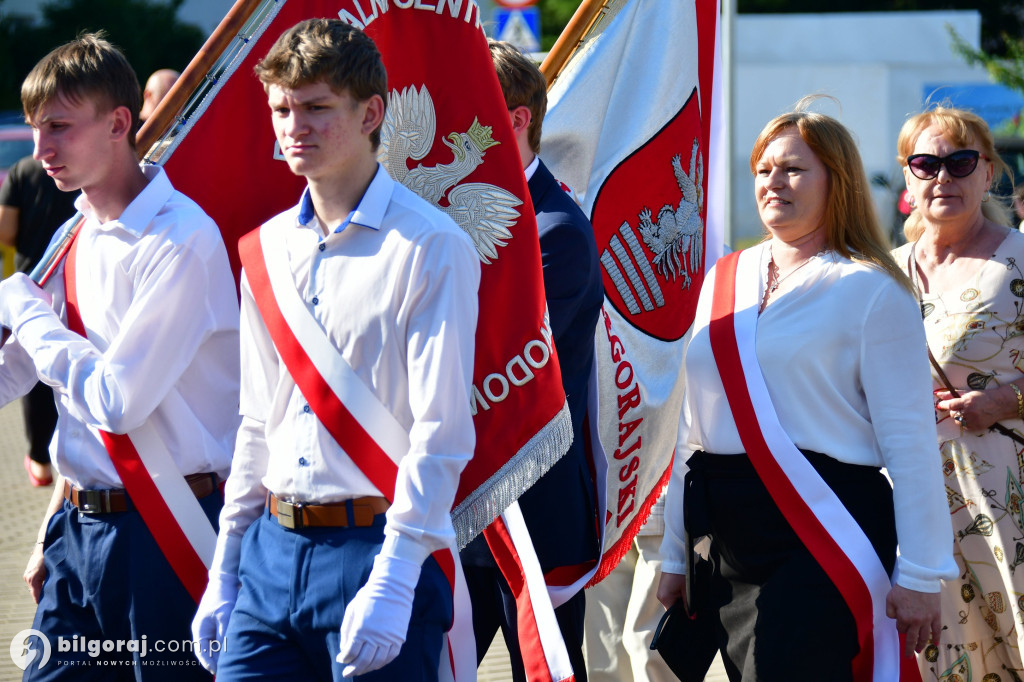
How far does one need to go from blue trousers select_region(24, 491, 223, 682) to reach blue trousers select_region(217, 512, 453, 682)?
471 mm

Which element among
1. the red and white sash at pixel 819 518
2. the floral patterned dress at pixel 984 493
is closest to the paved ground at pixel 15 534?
the red and white sash at pixel 819 518

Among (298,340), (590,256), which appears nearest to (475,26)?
(590,256)

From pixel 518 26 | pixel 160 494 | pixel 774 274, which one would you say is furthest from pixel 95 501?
pixel 518 26

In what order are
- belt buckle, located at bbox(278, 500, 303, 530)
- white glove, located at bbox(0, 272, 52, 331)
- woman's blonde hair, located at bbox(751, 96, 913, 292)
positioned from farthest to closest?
woman's blonde hair, located at bbox(751, 96, 913, 292) → white glove, located at bbox(0, 272, 52, 331) → belt buckle, located at bbox(278, 500, 303, 530)

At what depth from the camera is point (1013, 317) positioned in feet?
12.2

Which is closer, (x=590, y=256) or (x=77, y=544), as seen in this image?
(x=77, y=544)

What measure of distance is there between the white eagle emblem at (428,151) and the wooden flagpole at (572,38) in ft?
3.46

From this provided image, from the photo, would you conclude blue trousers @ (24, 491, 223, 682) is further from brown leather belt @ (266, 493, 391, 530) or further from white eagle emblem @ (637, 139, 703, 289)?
white eagle emblem @ (637, 139, 703, 289)

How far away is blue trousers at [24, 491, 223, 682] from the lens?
9.53 feet

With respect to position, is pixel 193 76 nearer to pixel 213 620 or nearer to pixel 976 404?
pixel 213 620

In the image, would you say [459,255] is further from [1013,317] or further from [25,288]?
[1013,317]

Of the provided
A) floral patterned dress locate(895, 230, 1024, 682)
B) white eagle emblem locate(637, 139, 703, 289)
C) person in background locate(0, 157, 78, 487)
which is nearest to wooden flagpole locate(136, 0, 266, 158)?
white eagle emblem locate(637, 139, 703, 289)

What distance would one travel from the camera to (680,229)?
4199 mm

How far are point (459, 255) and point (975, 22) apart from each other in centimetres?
2605
